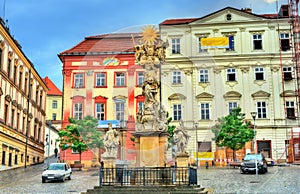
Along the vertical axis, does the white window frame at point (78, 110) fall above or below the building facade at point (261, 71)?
below

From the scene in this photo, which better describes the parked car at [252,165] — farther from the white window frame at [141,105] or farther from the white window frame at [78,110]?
the white window frame at [78,110]

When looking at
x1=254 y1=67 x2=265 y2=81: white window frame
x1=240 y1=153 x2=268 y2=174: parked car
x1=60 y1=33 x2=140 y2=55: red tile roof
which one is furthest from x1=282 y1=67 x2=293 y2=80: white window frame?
x1=60 y1=33 x2=140 y2=55: red tile roof

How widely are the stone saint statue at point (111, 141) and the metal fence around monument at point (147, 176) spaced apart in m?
1.39

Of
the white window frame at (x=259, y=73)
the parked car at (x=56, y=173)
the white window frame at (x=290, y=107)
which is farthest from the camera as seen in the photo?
the white window frame at (x=259, y=73)

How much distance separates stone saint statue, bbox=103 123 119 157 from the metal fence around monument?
1387mm

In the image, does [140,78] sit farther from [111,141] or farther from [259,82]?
[259,82]

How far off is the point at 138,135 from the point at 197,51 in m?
4.59

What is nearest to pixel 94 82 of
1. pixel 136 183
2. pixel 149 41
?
pixel 149 41

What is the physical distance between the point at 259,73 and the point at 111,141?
109 ft

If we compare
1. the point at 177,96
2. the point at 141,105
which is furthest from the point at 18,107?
the point at 177,96

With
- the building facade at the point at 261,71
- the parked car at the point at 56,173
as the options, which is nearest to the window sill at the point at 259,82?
the building facade at the point at 261,71

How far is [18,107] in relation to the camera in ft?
A: 143

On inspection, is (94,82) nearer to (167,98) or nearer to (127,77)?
(127,77)

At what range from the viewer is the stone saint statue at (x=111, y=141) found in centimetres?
1877
